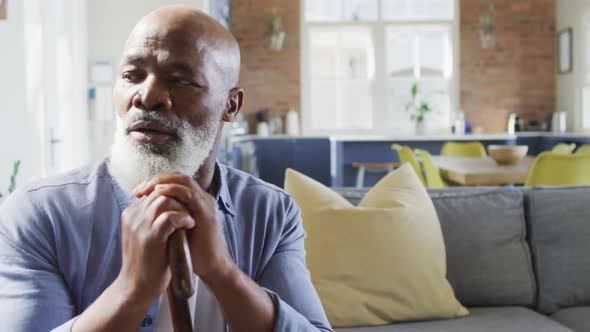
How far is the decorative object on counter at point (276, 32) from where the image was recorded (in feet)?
26.7

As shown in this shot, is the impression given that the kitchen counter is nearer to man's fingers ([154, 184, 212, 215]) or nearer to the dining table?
the dining table

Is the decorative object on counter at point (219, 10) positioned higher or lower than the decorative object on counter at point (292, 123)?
higher

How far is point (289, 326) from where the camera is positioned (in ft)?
3.35

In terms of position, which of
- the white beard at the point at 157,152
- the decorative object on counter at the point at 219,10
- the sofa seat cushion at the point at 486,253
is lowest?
the sofa seat cushion at the point at 486,253

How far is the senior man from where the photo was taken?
906 mm

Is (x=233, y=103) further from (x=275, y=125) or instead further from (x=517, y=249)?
(x=275, y=125)

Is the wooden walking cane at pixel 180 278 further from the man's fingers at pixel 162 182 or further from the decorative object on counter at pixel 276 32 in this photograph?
the decorative object on counter at pixel 276 32

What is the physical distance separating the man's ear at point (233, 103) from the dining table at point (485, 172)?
8.78 ft

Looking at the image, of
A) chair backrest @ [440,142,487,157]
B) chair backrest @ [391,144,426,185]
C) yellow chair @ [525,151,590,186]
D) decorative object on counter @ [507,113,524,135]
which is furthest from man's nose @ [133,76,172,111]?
decorative object on counter @ [507,113,524,135]

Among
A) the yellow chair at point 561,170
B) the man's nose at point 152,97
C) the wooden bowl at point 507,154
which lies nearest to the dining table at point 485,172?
the wooden bowl at point 507,154

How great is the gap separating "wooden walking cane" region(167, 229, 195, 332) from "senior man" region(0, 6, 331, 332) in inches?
1.5

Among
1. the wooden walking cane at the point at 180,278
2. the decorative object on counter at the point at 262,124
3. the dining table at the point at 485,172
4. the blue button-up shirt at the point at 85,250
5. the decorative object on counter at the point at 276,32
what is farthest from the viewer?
the decorative object on counter at the point at 276,32

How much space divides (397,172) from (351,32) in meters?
6.47

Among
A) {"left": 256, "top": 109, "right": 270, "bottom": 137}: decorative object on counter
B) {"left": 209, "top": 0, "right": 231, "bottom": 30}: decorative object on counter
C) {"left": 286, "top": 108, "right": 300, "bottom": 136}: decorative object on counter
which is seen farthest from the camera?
{"left": 286, "top": 108, "right": 300, "bottom": 136}: decorative object on counter
